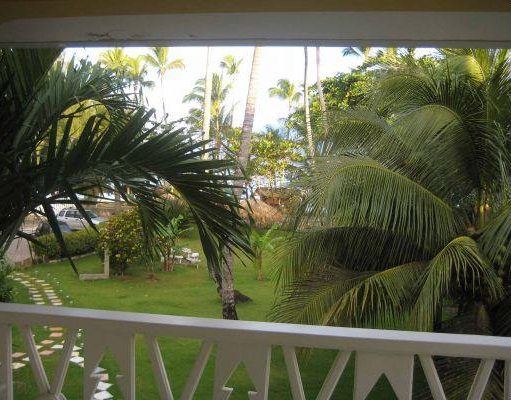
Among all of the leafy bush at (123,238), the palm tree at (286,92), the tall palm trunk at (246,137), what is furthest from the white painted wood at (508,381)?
the palm tree at (286,92)

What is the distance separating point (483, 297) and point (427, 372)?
289cm

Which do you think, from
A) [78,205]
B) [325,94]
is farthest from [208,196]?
[325,94]

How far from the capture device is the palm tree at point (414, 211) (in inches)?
126

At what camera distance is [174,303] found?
754 cm

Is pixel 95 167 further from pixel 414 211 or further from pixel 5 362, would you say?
pixel 414 211

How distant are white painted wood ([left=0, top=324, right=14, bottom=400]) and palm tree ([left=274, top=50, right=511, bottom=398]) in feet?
7.13

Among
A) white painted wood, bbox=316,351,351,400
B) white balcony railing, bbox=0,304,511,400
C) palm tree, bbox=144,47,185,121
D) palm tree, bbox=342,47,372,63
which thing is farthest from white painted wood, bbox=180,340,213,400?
palm tree, bbox=144,47,185,121

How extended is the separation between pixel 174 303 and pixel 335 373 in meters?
6.78

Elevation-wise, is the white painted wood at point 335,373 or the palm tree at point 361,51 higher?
the palm tree at point 361,51

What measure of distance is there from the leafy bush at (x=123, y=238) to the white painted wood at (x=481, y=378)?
21.6ft

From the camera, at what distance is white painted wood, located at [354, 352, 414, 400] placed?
1.05m

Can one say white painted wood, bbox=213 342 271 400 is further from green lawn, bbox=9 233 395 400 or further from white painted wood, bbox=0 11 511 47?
green lawn, bbox=9 233 395 400

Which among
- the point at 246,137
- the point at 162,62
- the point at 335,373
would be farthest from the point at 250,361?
the point at 162,62

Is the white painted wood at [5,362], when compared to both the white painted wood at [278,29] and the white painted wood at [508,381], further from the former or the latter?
the white painted wood at [508,381]
